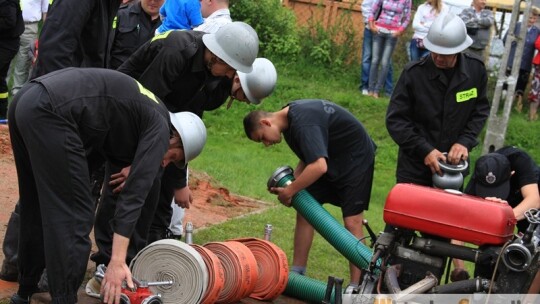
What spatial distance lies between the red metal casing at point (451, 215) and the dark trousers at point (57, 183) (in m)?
1.76

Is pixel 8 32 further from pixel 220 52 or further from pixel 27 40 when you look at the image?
pixel 220 52

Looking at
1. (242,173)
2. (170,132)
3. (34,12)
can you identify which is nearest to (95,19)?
(170,132)

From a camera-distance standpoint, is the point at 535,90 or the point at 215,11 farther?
the point at 535,90

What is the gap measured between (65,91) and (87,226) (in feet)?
2.35

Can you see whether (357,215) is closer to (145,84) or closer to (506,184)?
(506,184)

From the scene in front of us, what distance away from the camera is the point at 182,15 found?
838cm

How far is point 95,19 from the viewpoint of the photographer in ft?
20.4

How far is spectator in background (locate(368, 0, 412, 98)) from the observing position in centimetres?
1426

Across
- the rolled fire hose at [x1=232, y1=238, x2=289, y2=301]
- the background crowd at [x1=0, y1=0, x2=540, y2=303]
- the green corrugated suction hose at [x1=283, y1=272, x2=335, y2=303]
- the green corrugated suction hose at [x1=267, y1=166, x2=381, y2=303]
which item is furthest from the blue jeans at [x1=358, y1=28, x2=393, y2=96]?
the rolled fire hose at [x1=232, y1=238, x2=289, y2=301]

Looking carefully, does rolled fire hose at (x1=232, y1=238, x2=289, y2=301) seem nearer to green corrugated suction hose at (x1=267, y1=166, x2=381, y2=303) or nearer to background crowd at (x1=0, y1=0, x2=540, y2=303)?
green corrugated suction hose at (x1=267, y1=166, x2=381, y2=303)

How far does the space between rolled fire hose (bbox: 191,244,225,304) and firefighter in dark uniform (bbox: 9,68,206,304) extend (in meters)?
0.91

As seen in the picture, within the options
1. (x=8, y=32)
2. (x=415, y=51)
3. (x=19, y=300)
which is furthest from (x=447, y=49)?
(x=415, y=51)

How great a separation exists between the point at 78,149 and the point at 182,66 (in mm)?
1317

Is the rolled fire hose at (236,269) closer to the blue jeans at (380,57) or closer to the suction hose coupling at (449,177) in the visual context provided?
the suction hose coupling at (449,177)
